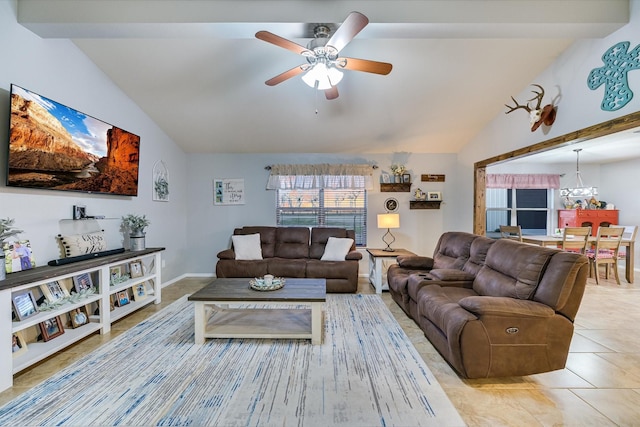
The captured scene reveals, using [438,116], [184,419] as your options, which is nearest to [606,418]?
[184,419]

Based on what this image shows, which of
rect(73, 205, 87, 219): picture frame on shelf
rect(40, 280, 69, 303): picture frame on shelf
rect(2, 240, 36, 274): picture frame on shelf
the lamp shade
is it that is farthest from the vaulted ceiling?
rect(40, 280, 69, 303): picture frame on shelf

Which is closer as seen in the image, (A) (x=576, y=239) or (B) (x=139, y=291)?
(B) (x=139, y=291)

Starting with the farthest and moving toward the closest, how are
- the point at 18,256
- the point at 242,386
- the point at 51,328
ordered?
the point at 51,328 < the point at 18,256 < the point at 242,386

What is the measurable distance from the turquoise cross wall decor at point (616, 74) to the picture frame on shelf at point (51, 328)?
537cm

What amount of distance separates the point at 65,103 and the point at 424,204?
17.3 feet

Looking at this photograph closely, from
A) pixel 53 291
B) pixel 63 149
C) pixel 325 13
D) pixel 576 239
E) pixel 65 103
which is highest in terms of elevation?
pixel 325 13

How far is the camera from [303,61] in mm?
3365

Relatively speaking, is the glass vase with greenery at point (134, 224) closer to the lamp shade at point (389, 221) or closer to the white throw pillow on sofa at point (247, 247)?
the white throw pillow on sofa at point (247, 247)

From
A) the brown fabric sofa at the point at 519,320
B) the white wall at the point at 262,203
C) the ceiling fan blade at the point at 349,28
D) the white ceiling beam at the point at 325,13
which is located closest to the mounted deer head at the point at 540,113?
the white ceiling beam at the point at 325,13

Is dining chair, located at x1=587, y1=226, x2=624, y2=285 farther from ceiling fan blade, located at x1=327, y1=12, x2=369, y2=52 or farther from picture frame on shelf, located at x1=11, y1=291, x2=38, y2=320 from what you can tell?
picture frame on shelf, located at x1=11, y1=291, x2=38, y2=320

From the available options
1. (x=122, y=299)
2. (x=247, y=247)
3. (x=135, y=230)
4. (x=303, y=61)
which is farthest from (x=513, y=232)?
(x=122, y=299)

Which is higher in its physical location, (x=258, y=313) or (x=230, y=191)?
(x=230, y=191)

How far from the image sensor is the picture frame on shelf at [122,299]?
340 cm

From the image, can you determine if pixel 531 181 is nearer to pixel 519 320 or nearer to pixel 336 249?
pixel 336 249
